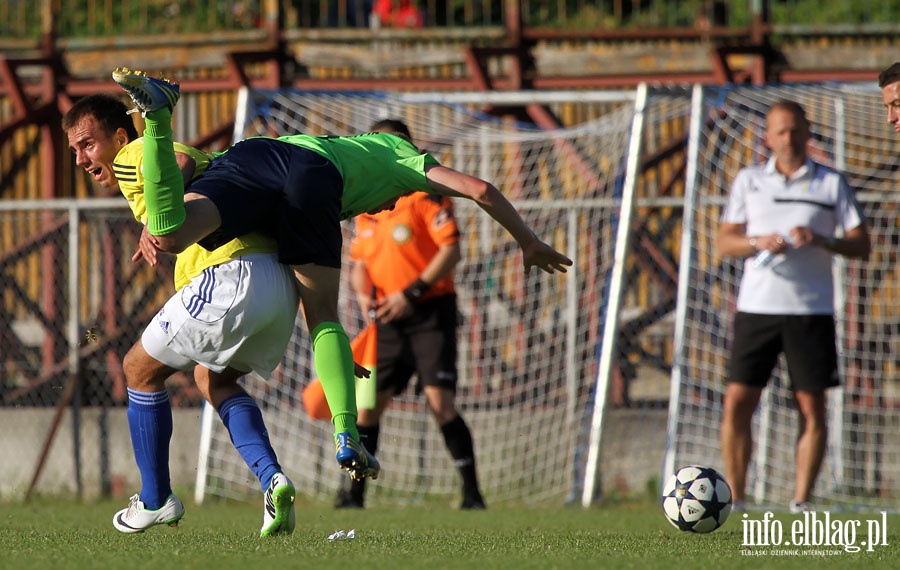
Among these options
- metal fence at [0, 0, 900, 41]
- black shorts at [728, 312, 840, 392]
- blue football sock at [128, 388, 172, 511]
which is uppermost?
metal fence at [0, 0, 900, 41]

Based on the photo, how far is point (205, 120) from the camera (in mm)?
11234

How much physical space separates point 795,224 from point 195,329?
3.85 meters

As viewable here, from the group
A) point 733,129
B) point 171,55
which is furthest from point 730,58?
point 171,55

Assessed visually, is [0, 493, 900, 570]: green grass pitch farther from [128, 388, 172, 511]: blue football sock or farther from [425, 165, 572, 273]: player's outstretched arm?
[425, 165, 572, 273]: player's outstretched arm

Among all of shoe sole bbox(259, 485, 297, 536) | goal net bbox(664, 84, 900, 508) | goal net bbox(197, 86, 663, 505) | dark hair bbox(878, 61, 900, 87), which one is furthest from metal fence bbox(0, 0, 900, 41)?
shoe sole bbox(259, 485, 297, 536)

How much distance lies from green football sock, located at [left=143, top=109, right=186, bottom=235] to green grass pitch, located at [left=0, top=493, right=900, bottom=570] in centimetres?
113

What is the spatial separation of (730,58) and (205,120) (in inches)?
182

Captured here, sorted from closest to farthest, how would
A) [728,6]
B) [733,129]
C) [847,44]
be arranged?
[733,129]
[847,44]
[728,6]

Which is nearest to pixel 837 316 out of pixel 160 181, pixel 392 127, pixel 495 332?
pixel 495 332

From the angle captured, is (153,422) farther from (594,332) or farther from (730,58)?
(730,58)

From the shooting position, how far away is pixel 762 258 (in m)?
7.02

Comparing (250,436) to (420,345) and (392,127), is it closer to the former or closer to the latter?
(392,127)

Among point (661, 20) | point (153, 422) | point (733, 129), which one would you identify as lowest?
point (153, 422)

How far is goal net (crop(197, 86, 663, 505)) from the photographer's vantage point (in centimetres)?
869
